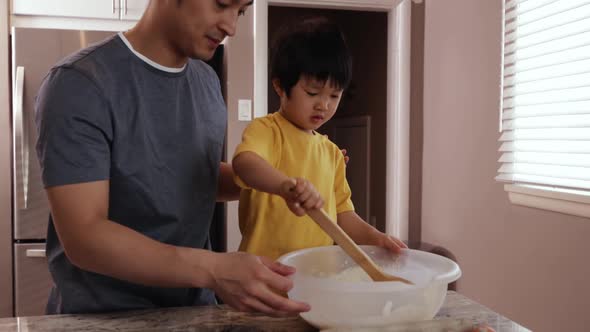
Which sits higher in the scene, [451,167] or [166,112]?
[166,112]

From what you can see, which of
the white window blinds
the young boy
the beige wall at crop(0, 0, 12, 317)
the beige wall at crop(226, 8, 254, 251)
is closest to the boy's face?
the young boy

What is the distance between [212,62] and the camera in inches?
108

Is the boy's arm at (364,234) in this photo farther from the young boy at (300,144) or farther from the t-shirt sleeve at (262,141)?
the t-shirt sleeve at (262,141)

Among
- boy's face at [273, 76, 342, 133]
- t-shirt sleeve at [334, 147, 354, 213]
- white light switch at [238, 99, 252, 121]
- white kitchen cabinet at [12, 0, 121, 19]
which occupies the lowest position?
t-shirt sleeve at [334, 147, 354, 213]

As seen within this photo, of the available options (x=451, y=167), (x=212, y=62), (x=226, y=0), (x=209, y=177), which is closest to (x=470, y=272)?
(x=451, y=167)

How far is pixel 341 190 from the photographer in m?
1.26

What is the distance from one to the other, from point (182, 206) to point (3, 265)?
Answer: 5.95 feet

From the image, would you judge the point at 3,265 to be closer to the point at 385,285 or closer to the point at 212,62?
the point at 212,62

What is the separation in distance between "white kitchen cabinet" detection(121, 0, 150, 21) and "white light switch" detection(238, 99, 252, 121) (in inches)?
25.4

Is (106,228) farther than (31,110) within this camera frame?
No

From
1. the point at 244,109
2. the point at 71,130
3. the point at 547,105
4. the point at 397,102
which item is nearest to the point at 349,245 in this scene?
the point at 71,130

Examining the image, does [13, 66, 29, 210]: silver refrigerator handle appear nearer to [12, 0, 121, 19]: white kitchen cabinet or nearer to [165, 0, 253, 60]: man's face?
[12, 0, 121, 19]: white kitchen cabinet

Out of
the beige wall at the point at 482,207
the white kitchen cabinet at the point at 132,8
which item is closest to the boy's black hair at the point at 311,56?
the beige wall at the point at 482,207

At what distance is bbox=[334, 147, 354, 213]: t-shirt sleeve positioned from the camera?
125cm
